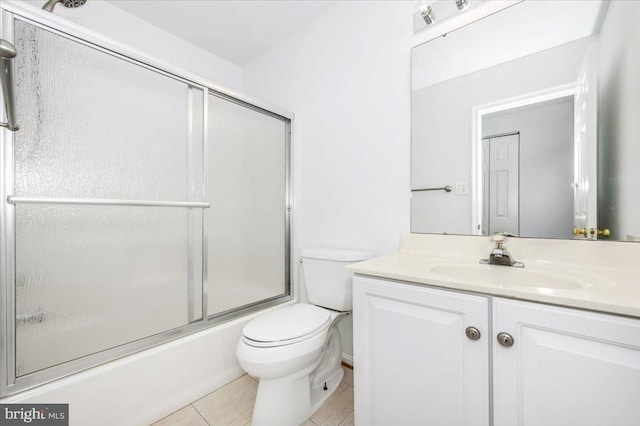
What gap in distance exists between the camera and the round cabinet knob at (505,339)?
76 cm

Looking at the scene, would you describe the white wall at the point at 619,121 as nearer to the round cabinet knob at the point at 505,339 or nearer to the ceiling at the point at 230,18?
the round cabinet knob at the point at 505,339

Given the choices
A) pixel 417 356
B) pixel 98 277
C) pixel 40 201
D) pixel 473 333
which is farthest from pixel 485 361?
pixel 40 201

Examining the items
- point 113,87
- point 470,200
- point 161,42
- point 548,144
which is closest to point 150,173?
point 113,87

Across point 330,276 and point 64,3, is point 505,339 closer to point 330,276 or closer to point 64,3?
point 330,276

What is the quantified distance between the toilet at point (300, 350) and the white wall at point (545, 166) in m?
0.79

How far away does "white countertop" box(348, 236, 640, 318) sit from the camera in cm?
68

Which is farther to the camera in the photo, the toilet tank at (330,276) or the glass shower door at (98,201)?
the toilet tank at (330,276)

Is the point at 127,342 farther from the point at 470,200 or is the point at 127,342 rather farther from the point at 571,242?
the point at 571,242

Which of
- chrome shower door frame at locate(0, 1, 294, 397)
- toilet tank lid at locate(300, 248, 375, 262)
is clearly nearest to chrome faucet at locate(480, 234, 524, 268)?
toilet tank lid at locate(300, 248, 375, 262)

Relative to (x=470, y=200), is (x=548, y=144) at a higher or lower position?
higher

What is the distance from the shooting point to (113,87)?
123cm

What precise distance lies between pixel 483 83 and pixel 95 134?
5.84 ft

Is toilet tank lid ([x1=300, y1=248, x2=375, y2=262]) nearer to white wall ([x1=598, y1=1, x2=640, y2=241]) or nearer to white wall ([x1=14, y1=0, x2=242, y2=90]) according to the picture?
white wall ([x1=598, y1=1, x2=640, y2=241])

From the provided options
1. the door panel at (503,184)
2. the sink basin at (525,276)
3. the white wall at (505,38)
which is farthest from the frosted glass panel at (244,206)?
the door panel at (503,184)
